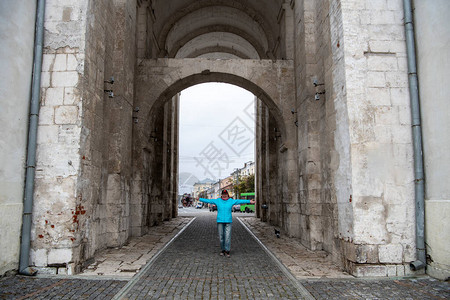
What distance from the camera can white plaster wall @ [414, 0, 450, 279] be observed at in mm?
5234

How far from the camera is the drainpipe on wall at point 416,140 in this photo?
555 centimetres

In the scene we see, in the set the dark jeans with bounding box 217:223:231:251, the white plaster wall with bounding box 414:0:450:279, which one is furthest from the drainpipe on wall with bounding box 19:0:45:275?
the white plaster wall with bounding box 414:0:450:279

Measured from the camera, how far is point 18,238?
5500mm

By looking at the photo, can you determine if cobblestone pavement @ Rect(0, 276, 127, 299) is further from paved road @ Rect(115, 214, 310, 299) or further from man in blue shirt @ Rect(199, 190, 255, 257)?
man in blue shirt @ Rect(199, 190, 255, 257)

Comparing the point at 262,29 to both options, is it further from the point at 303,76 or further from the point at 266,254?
the point at 266,254

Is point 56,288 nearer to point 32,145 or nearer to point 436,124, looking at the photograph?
point 32,145

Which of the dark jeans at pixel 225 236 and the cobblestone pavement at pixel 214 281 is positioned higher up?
the dark jeans at pixel 225 236

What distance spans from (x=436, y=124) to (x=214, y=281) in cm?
429

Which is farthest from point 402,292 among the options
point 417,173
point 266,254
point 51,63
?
point 51,63

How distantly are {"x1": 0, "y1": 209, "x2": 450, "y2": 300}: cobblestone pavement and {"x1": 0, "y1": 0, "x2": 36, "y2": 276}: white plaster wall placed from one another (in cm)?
66

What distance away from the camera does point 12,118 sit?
18.0 feet

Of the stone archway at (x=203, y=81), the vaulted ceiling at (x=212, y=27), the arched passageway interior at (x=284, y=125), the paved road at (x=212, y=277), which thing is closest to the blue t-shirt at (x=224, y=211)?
the paved road at (x=212, y=277)

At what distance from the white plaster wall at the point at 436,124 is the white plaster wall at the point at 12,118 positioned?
6532 millimetres

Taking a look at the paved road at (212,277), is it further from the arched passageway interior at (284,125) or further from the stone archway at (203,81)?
the stone archway at (203,81)
